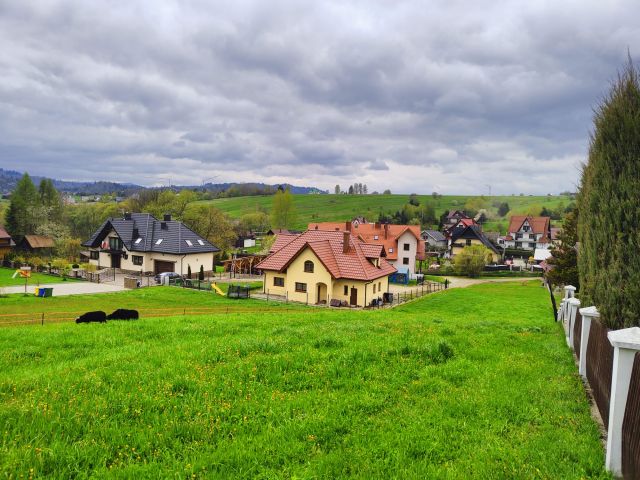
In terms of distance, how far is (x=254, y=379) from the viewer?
7781 millimetres

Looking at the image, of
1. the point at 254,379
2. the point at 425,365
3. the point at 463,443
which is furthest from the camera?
the point at 425,365

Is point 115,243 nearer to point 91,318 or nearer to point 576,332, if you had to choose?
point 91,318

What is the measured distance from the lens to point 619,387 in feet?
17.4

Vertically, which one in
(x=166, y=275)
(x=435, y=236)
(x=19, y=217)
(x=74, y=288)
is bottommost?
(x=74, y=288)

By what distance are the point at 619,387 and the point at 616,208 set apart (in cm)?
336

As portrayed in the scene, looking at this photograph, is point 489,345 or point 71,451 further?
point 489,345

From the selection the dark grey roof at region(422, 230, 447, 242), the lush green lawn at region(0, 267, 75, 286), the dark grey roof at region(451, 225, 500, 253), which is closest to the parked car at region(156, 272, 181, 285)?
the lush green lawn at region(0, 267, 75, 286)

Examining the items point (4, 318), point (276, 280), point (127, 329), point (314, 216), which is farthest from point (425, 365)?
point (314, 216)

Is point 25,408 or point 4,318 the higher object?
point 25,408

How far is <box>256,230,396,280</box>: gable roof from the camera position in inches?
1499

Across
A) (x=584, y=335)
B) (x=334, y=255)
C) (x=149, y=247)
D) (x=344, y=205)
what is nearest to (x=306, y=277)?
(x=334, y=255)

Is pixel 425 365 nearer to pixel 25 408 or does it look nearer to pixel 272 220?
pixel 25 408

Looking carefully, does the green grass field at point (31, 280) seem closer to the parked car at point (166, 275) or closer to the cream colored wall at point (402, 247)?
the parked car at point (166, 275)

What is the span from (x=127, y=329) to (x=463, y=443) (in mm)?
10779
